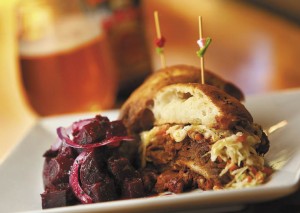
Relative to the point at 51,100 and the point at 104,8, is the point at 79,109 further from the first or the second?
the point at 104,8

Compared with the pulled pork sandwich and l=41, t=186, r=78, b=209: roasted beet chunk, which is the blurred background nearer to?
l=41, t=186, r=78, b=209: roasted beet chunk

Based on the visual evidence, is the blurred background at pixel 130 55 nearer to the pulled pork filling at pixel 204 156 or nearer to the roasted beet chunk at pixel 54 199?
the roasted beet chunk at pixel 54 199

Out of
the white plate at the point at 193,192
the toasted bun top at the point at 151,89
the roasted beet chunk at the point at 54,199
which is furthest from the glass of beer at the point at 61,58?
the roasted beet chunk at the point at 54,199

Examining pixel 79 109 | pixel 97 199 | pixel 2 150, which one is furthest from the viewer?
pixel 79 109

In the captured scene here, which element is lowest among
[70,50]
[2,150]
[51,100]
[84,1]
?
[2,150]

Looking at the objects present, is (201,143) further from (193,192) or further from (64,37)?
(64,37)

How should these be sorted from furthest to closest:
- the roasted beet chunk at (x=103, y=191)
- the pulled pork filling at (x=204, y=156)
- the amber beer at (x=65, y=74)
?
the amber beer at (x=65, y=74)
the roasted beet chunk at (x=103, y=191)
the pulled pork filling at (x=204, y=156)

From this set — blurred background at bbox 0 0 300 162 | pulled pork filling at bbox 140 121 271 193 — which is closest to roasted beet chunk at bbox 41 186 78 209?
pulled pork filling at bbox 140 121 271 193

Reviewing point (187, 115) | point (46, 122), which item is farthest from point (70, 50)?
point (187, 115)
